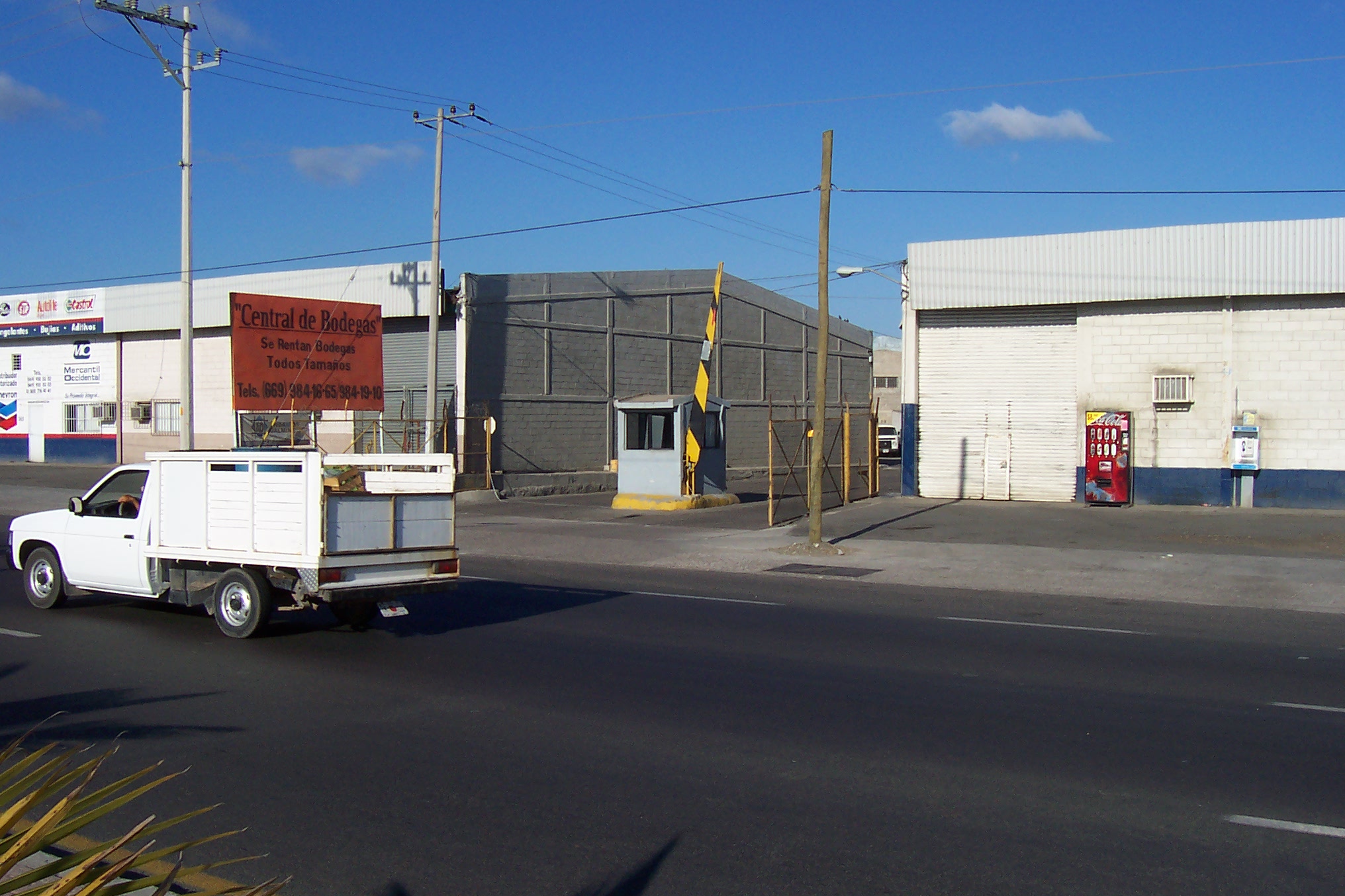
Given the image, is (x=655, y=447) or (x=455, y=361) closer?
(x=655, y=447)

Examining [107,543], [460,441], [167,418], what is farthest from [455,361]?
[107,543]

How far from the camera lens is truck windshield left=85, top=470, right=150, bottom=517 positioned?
39.6ft

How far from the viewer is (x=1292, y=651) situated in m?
10.4

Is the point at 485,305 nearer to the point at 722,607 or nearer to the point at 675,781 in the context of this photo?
the point at 722,607

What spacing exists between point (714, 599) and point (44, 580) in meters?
7.62

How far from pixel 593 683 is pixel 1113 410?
20.1 m

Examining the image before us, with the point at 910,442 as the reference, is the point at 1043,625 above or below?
below

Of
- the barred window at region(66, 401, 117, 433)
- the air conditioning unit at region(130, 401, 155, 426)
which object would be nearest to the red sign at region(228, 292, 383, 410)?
the air conditioning unit at region(130, 401, 155, 426)

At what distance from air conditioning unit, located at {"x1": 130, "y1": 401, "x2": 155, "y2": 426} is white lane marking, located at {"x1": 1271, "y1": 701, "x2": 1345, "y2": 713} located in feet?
134

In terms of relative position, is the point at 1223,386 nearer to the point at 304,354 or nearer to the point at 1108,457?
the point at 1108,457

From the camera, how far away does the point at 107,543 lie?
38.9 ft

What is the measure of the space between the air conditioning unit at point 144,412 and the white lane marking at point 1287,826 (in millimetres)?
42170

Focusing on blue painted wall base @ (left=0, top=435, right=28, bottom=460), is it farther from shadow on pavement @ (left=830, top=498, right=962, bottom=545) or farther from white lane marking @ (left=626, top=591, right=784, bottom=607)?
white lane marking @ (left=626, top=591, right=784, bottom=607)

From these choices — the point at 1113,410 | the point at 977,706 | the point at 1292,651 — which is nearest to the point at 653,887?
the point at 977,706
